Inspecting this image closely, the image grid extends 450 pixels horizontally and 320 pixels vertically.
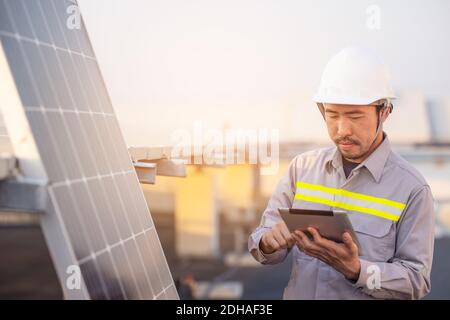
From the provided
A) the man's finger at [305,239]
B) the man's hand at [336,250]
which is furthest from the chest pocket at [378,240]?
the man's finger at [305,239]

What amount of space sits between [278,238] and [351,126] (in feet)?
1.71

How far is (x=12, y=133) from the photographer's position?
69.7 inches

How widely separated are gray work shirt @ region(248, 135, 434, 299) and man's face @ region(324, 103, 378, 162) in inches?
2.9

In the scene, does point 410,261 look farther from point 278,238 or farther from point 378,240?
point 278,238

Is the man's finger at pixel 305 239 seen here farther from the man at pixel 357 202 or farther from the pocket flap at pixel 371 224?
the pocket flap at pixel 371 224

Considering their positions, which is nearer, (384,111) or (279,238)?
(279,238)

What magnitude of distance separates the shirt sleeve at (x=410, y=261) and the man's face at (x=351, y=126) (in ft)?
0.95

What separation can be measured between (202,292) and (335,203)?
17.8 ft

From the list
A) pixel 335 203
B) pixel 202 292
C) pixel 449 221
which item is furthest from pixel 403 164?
pixel 449 221

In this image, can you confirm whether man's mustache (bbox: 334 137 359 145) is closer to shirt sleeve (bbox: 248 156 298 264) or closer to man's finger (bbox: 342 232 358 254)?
shirt sleeve (bbox: 248 156 298 264)

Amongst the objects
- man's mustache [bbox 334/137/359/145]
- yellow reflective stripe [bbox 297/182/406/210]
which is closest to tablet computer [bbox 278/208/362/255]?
yellow reflective stripe [bbox 297/182/406/210]

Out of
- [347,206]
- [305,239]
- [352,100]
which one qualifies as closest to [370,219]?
[347,206]

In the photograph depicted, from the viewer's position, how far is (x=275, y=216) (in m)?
2.59
